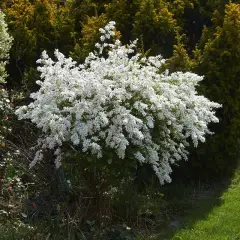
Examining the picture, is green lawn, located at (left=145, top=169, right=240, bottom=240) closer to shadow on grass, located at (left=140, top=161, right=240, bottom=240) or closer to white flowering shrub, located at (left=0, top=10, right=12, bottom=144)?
shadow on grass, located at (left=140, top=161, right=240, bottom=240)

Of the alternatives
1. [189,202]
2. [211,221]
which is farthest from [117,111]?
[189,202]

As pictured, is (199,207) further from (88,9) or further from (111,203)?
(88,9)

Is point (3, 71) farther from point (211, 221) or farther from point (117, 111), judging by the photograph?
point (211, 221)

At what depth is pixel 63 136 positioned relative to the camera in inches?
190

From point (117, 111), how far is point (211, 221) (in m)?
1.88

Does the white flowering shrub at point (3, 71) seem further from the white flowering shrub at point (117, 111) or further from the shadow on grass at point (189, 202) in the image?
the shadow on grass at point (189, 202)


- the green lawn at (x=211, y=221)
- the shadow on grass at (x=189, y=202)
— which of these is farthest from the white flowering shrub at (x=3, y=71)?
the green lawn at (x=211, y=221)

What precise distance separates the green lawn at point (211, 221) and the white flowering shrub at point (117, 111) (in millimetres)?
749

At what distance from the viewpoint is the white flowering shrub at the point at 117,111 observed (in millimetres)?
4723

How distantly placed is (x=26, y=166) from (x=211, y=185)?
2.47 meters

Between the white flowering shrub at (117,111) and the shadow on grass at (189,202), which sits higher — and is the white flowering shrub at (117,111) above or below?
above

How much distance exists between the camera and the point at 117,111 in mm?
4758

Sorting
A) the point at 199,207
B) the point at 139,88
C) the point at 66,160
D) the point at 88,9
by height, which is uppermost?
the point at 88,9

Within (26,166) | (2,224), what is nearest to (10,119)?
(26,166)
